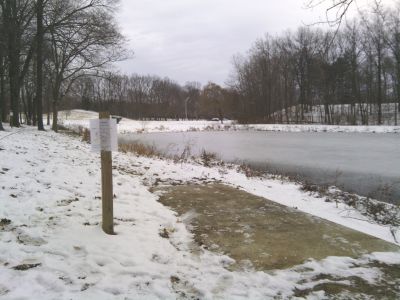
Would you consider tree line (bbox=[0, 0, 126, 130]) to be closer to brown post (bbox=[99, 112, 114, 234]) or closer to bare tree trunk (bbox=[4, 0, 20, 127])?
bare tree trunk (bbox=[4, 0, 20, 127])

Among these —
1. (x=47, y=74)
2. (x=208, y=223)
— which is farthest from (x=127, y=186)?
(x=47, y=74)

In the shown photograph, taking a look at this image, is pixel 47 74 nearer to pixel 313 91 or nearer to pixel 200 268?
pixel 200 268

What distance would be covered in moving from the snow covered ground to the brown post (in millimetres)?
136

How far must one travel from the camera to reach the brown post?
198 inches

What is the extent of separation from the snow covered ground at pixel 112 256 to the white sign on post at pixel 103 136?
3.64 feet

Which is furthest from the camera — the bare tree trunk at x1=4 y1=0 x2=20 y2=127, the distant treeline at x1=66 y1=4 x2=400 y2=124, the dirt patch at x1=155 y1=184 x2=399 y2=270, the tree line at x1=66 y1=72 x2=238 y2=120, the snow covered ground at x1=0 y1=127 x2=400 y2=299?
the tree line at x1=66 y1=72 x2=238 y2=120

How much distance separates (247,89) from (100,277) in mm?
67184

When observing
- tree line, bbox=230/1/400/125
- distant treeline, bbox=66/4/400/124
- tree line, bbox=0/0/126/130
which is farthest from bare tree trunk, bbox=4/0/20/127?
tree line, bbox=230/1/400/125

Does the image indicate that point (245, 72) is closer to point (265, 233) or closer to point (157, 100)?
point (157, 100)

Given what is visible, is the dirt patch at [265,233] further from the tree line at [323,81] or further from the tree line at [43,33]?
the tree line at [323,81]

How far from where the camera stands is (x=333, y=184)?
1159 cm

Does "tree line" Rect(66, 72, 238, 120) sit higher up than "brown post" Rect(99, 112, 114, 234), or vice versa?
"tree line" Rect(66, 72, 238, 120)

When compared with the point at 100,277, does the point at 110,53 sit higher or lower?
higher

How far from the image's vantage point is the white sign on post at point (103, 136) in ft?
16.3
